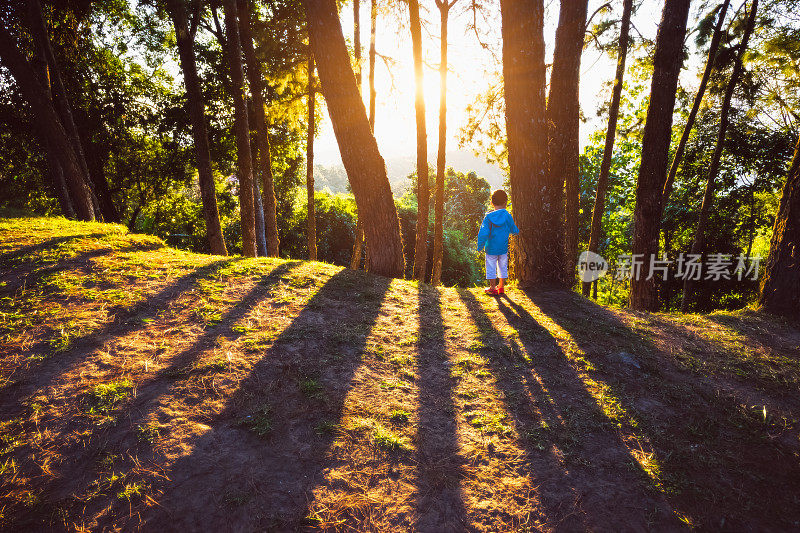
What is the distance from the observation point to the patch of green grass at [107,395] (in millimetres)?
2375

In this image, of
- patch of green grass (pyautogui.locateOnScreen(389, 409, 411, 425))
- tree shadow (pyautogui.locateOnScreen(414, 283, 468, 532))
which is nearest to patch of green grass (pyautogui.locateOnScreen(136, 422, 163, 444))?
patch of green grass (pyautogui.locateOnScreen(389, 409, 411, 425))

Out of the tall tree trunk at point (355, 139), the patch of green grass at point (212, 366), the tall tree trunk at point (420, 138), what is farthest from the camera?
the tall tree trunk at point (420, 138)

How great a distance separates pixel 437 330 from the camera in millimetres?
4285

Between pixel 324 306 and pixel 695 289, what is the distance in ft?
75.7

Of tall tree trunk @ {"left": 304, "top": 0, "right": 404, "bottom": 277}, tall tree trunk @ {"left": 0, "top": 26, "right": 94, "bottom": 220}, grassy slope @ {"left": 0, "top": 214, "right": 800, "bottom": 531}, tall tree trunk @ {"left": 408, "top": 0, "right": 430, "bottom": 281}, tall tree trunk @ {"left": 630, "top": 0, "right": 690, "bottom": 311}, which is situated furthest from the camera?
tall tree trunk @ {"left": 408, "top": 0, "right": 430, "bottom": 281}

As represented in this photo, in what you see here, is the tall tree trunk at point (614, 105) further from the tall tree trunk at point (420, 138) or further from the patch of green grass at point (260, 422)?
the patch of green grass at point (260, 422)

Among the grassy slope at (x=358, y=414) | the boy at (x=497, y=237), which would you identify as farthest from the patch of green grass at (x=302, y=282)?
the boy at (x=497, y=237)

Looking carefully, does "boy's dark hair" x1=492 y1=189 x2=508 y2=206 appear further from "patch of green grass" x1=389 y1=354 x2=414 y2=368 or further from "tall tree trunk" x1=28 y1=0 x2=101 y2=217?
"tall tree trunk" x1=28 y1=0 x2=101 y2=217

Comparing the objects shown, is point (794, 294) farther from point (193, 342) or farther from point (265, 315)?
point (193, 342)

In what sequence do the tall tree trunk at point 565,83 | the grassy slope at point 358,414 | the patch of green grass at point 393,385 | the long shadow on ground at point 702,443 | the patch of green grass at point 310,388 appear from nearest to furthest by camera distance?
the grassy slope at point 358,414, the long shadow on ground at point 702,443, the patch of green grass at point 310,388, the patch of green grass at point 393,385, the tall tree trunk at point 565,83

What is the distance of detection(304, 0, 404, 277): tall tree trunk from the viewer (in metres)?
5.70

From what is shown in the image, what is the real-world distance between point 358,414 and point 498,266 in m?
4.10

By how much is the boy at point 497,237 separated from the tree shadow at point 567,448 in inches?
83.5

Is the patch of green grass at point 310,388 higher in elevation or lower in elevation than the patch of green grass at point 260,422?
higher
